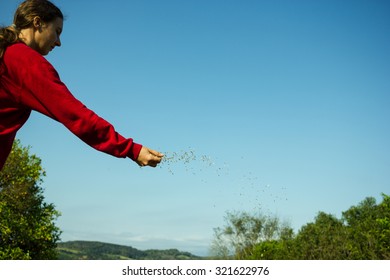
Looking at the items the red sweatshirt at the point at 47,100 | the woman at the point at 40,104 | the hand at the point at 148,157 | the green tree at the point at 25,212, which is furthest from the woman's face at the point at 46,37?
the green tree at the point at 25,212

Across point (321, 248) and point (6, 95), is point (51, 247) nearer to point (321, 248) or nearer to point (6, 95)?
point (321, 248)

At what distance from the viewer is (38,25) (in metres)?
3.59

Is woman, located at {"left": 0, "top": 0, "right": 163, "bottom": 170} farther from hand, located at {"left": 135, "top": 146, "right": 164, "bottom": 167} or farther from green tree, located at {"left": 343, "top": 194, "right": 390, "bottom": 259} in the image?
green tree, located at {"left": 343, "top": 194, "right": 390, "bottom": 259}

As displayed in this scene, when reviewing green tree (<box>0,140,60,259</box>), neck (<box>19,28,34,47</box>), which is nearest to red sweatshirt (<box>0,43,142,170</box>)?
neck (<box>19,28,34,47</box>)

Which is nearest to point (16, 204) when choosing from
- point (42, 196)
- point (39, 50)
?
point (42, 196)

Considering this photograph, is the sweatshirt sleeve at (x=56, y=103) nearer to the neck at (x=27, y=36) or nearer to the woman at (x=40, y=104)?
the woman at (x=40, y=104)

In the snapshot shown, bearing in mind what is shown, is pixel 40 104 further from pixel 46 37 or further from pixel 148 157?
pixel 148 157

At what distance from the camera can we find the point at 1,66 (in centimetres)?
324

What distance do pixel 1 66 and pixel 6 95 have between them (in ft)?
0.64

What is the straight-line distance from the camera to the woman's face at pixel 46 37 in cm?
358
